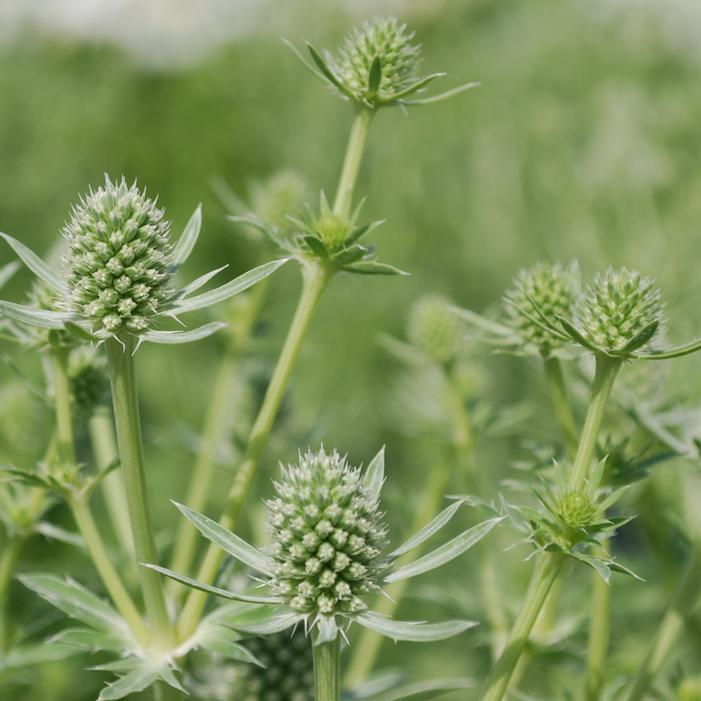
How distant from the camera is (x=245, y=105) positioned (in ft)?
10.2

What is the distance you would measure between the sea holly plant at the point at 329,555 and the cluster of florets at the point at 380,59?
28 centimetres

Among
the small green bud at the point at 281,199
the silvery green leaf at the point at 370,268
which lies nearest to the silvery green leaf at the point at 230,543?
the silvery green leaf at the point at 370,268

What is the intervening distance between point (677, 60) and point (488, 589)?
2.57m

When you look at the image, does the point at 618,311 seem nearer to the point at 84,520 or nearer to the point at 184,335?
the point at 184,335

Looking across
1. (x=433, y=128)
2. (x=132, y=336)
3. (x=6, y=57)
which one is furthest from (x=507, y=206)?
(x=132, y=336)

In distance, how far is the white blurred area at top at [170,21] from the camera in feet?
10.8

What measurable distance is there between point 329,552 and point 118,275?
0.23 metres

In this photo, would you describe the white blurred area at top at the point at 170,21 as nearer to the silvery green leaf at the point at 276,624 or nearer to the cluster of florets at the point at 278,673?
the cluster of florets at the point at 278,673

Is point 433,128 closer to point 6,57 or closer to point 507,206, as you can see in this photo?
point 507,206

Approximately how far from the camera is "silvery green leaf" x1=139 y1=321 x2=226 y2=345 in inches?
23.4

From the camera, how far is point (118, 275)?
64 cm

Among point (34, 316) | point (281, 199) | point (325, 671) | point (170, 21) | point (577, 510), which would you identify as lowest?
point (325, 671)

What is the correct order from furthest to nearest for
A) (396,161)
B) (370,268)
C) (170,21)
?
(170,21), (396,161), (370,268)

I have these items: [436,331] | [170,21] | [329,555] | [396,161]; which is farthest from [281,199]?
[170,21]
